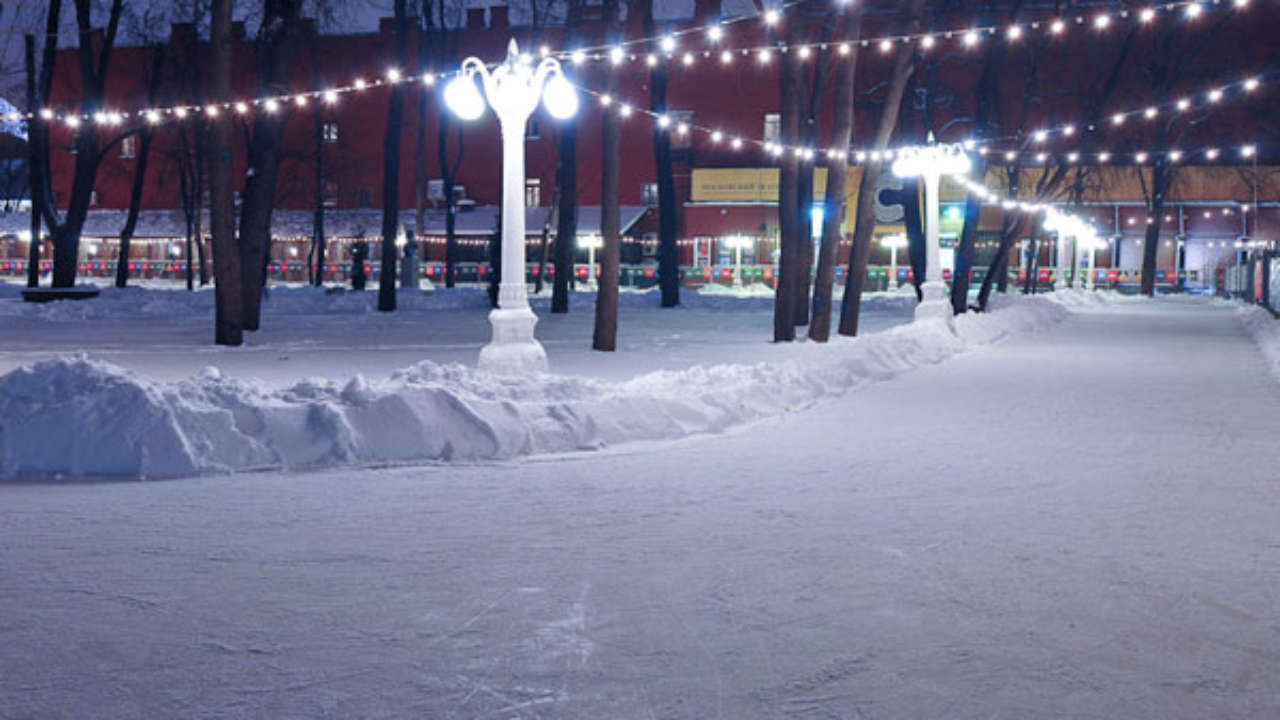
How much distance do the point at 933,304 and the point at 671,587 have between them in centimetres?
2143

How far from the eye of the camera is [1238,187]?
60062mm

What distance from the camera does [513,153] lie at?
49.8ft

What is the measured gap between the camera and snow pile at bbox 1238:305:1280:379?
19958 millimetres

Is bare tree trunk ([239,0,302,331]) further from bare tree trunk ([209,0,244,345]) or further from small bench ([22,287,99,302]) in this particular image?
small bench ([22,287,99,302])

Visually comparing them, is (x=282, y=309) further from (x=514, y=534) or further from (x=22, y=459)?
(x=514, y=534)

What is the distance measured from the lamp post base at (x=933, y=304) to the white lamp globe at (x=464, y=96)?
43.8 feet

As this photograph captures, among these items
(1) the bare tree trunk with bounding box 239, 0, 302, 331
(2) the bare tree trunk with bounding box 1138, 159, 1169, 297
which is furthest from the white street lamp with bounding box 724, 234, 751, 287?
(1) the bare tree trunk with bounding box 239, 0, 302, 331

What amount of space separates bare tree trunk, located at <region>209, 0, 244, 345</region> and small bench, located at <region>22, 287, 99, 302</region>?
41.9 feet

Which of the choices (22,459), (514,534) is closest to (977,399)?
(514,534)

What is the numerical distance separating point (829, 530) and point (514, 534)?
186 centimetres

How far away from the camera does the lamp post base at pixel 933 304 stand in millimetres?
26281

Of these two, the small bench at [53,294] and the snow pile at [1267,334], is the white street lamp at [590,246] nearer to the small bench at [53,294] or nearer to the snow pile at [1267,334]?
the small bench at [53,294]

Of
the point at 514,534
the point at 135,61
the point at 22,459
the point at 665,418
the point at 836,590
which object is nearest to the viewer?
the point at 836,590

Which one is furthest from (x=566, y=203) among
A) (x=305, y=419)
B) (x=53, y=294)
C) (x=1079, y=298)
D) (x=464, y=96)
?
(x=1079, y=298)
